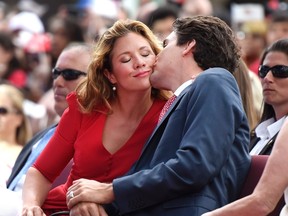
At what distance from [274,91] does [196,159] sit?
1587 mm

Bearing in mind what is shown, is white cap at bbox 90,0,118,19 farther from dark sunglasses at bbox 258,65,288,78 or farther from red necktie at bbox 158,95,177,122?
red necktie at bbox 158,95,177,122

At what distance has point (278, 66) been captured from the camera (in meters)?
6.42

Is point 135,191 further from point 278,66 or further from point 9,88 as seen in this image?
point 9,88

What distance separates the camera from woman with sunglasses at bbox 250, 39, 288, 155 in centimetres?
636

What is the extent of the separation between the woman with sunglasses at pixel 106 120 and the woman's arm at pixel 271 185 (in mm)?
1112

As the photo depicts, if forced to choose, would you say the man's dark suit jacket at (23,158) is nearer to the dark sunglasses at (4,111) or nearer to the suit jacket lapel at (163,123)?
the dark sunglasses at (4,111)

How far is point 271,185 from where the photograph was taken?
4.71 meters

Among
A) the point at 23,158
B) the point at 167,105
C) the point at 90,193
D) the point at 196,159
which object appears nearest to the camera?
the point at 196,159

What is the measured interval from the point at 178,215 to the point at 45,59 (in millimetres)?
8659

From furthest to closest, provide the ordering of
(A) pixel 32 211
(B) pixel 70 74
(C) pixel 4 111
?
(C) pixel 4 111
(B) pixel 70 74
(A) pixel 32 211

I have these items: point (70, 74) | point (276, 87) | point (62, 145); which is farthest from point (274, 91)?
point (70, 74)

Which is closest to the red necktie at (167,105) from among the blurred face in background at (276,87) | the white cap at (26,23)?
the blurred face in background at (276,87)

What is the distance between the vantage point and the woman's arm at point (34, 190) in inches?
229

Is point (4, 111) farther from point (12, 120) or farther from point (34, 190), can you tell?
point (34, 190)
